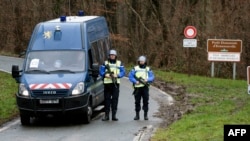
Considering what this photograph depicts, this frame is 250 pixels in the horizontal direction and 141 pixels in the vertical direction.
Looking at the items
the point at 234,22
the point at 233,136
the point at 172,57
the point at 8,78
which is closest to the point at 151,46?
the point at 172,57

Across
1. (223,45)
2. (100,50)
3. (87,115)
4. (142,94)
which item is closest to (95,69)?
(87,115)

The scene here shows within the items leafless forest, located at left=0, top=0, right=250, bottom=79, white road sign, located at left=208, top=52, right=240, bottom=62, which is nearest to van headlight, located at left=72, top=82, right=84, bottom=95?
white road sign, located at left=208, top=52, right=240, bottom=62

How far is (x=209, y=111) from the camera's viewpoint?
17.7 meters

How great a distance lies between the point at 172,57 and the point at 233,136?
2879 centimetres

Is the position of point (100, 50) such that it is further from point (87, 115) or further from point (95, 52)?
point (87, 115)

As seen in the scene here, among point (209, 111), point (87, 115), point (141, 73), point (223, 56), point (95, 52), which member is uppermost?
point (95, 52)

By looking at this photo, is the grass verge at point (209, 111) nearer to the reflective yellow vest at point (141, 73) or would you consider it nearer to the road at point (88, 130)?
the road at point (88, 130)

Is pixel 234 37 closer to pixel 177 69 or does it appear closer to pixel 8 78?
pixel 177 69

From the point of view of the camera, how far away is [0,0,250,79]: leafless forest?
114 ft

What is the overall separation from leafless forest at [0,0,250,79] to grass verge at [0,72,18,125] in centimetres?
1045

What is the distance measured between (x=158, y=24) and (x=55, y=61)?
25412 mm

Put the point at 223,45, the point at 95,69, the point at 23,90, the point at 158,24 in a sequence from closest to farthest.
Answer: the point at 23,90 → the point at 95,69 → the point at 223,45 → the point at 158,24

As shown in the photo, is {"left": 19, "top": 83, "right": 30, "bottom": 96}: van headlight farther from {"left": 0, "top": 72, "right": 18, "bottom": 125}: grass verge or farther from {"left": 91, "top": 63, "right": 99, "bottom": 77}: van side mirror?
{"left": 91, "top": 63, "right": 99, "bottom": 77}: van side mirror

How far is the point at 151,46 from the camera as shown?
41.8 meters
